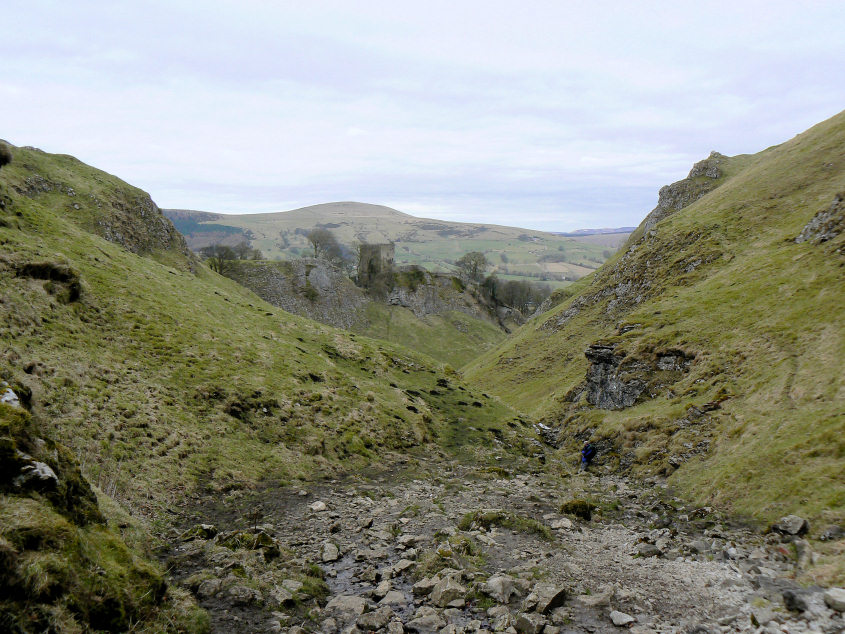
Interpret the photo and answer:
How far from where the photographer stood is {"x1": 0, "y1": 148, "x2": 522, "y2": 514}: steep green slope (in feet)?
70.7

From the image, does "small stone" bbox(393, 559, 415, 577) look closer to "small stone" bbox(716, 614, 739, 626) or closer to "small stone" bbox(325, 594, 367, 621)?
"small stone" bbox(325, 594, 367, 621)

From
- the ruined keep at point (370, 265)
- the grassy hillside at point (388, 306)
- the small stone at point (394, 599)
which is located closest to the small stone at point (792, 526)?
the small stone at point (394, 599)

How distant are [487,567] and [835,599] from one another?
9855 millimetres

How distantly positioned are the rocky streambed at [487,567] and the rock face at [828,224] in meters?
29.4

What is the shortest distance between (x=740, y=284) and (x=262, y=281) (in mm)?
99546

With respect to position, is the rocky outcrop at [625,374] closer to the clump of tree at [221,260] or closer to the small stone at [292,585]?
the small stone at [292,585]

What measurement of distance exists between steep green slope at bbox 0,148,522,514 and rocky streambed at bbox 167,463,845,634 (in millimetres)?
4134

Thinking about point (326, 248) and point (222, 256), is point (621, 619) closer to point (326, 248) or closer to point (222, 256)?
point (222, 256)

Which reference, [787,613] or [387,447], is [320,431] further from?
[787,613]

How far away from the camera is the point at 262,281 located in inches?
4360

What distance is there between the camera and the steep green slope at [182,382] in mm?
21562

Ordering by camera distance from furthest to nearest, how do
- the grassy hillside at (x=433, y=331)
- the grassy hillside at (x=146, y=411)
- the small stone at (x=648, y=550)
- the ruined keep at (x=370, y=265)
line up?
the ruined keep at (x=370, y=265), the grassy hillside at (x=433, y=331), the small stone at (x=648, y=550), the grassy hillside at (x=146, y=411)

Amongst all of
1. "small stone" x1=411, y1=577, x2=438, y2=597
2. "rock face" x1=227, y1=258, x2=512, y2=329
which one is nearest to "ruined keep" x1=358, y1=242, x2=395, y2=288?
"rock face" x1=227, y1=258, x2=512, y2=329

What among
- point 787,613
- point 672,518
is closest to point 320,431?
point 672,518
